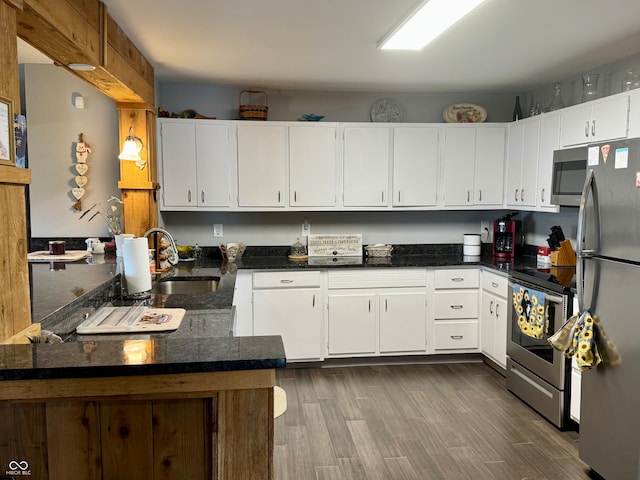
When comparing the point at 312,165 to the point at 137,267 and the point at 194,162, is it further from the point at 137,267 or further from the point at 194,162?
the point at 137,267

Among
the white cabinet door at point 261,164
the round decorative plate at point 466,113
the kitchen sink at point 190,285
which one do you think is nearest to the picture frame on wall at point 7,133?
the kitchen sink at point 190,285

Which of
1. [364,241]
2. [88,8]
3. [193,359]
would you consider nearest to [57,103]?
[88,8]

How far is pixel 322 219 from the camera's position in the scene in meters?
4.83

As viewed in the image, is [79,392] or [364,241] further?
[364,241]

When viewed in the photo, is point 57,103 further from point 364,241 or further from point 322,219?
point 364,241

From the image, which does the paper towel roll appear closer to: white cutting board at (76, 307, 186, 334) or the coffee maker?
white cutting board at (76, 307, 186, 334)

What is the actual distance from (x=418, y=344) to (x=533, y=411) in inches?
44.5

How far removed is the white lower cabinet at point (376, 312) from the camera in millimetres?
4277

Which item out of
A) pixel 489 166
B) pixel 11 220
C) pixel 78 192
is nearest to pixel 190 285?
pixel 78 192

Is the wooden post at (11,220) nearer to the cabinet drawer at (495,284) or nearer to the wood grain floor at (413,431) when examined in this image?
the wood grain floor at (413,431)

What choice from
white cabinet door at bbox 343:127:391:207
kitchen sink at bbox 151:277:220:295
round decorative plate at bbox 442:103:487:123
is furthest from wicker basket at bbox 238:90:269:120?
round decorative plate at bbox 442:103:487:123

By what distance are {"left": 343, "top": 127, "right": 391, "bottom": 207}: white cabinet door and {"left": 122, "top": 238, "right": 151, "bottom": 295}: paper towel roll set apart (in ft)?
7.08

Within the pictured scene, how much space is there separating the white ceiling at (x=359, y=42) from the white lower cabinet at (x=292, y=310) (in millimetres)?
1659

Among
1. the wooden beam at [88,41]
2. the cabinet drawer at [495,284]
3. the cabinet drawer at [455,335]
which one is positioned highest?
the wooden beam at [88,41]
